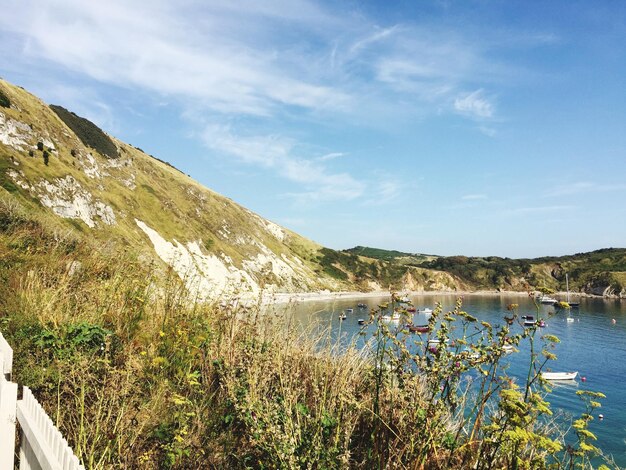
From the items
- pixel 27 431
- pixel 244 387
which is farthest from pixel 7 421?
pixel 244 387

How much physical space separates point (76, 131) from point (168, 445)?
11073 centimetres

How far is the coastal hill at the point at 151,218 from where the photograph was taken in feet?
98.7

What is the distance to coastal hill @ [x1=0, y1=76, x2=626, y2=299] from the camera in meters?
30.1

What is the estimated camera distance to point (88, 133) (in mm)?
98062

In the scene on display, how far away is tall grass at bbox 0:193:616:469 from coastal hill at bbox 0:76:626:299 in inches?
51.7

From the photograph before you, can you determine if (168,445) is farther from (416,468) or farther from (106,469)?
(416,468)

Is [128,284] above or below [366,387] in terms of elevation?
above

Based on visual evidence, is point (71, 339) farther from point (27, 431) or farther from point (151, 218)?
point (151, 218)

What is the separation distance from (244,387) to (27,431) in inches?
88.9

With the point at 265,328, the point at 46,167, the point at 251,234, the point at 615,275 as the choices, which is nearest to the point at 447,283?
the point at 615,275

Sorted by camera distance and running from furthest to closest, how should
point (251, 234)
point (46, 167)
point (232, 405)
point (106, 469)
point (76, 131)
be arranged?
point (251, 234) < point (76, 131) < point (46, 167) < point (232, 405) < point (106, 469)

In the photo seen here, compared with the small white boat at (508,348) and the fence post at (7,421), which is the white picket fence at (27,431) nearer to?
the fence post at (7,421)

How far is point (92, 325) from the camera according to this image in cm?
526

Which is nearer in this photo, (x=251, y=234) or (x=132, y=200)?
(x=132, y=200)
